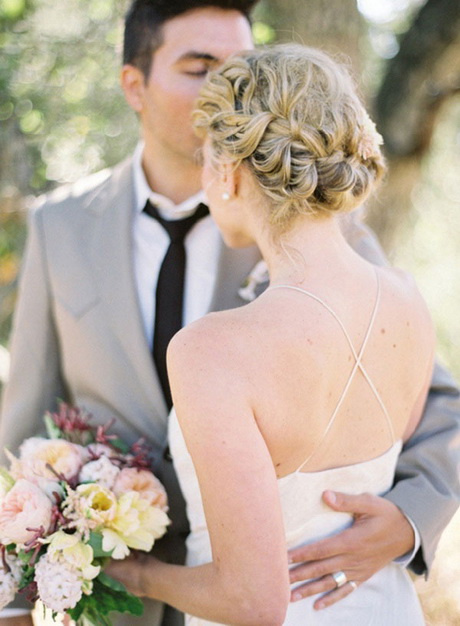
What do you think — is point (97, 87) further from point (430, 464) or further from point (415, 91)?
point (430, 464)

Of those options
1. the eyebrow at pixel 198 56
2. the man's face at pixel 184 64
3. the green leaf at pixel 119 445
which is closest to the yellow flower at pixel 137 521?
the green leaf at pixel 119 445

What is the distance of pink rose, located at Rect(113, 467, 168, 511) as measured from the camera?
6.61ft

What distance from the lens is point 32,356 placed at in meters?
2.59

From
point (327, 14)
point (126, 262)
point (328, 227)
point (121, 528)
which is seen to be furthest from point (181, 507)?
point (327, 14)

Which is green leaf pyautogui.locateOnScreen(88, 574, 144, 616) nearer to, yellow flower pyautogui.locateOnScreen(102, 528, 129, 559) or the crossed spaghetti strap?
yellow flower pyautogui.locateOnScreen(102, 528, 129, 559)

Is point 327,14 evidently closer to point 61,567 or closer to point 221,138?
point 221,138

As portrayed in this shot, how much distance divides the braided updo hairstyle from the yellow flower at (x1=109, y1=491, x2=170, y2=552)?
0.81 meters

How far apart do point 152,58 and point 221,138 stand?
1.00m

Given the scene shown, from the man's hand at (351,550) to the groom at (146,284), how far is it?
0.07 meters

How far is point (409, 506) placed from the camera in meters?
2.20

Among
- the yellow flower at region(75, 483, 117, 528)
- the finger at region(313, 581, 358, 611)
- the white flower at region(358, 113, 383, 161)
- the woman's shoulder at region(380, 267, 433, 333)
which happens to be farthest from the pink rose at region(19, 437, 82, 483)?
the white flower at region(358, 113, 383, 161)

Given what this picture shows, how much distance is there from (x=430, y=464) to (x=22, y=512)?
1.24 meters

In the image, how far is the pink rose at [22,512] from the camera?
1.82m

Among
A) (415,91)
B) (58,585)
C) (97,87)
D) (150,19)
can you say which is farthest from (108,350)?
(97,87)
